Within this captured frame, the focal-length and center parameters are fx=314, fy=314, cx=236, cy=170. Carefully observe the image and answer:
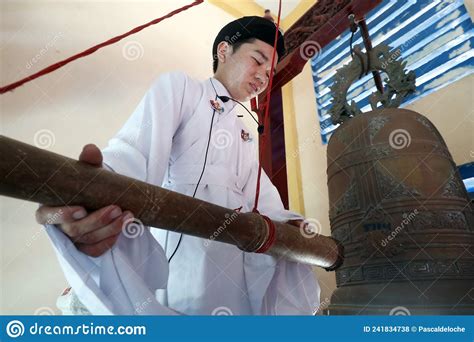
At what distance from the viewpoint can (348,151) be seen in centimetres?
130

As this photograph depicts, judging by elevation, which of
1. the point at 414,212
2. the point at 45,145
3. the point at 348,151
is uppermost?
the point at 45,145

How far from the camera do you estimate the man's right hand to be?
18.6 inches

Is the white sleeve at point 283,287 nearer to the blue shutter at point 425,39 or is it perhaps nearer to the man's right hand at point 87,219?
the man's right hand at point 87,219

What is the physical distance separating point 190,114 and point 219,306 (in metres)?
0.55

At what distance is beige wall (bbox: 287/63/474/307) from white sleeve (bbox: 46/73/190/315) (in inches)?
47.1

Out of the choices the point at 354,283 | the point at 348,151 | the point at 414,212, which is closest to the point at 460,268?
the point at 414,212

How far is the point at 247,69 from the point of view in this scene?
44.8 inches

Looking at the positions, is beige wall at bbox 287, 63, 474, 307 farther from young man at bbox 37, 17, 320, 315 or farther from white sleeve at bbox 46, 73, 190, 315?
white sleeve at bbox 46, 73, 190, 315

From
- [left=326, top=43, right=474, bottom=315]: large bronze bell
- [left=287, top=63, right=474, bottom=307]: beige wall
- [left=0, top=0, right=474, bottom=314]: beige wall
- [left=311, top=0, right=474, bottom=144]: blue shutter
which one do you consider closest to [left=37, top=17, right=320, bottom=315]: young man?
[left=326, top=43, right=474, bottom=315]: large bronze bell

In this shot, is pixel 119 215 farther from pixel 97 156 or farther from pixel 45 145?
pixel 45 145

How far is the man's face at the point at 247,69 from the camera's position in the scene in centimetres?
114

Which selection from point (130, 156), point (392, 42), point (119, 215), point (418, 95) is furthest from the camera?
point (392, 42)

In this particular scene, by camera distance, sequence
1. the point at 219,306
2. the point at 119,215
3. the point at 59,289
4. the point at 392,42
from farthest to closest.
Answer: the point at 392,42 < the point at 59,289 < the point at 219,306 < the point at 119,215

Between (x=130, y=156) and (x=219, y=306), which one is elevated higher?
(x=130, y=156)
